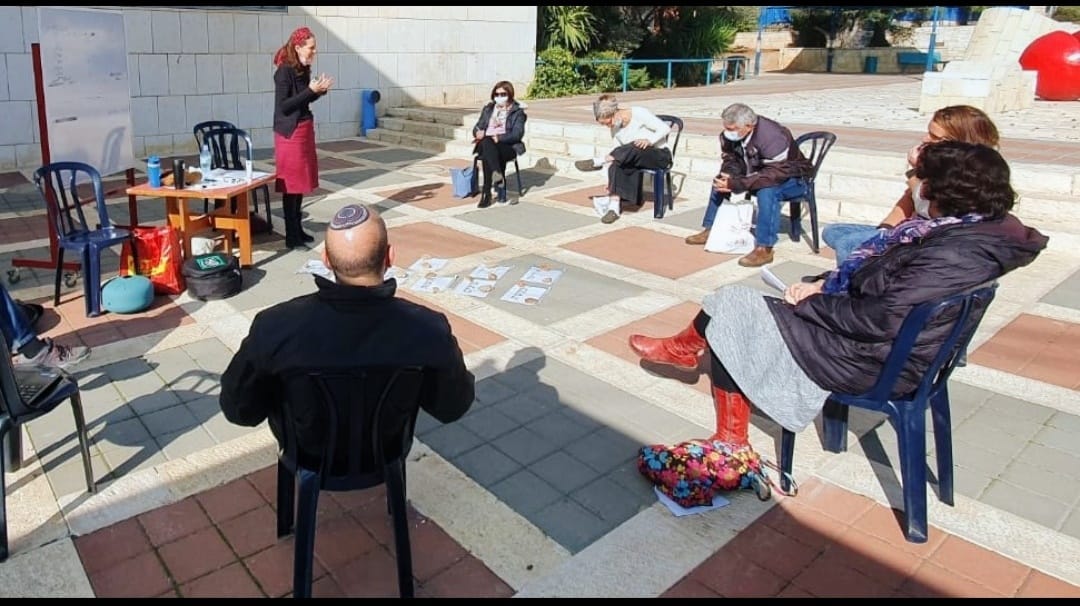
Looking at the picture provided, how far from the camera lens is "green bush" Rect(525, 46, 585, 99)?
17031 millimetres

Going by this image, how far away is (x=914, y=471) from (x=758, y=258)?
371 cm

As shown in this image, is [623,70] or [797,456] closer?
[797,456]

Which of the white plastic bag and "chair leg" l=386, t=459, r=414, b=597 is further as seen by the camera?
the white plastic bag

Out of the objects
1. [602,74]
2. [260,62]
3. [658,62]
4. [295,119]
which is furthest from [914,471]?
[658,62]

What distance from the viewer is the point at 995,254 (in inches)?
108

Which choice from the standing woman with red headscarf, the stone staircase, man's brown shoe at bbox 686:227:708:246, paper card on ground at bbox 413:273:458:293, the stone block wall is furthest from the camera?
the stone block wall

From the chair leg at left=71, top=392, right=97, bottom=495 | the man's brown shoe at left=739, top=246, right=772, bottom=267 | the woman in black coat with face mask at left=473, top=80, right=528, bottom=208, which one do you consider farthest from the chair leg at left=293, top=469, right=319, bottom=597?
the woman in black coat with face mask at left=473, top=80, right=528, bottom=208

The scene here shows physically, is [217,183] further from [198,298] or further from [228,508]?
[228,508]

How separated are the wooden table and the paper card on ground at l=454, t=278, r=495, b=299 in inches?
67.0

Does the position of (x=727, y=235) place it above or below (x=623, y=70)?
below

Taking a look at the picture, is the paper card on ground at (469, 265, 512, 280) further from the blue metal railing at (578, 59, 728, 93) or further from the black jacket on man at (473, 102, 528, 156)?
the blue metal railing at (578, 59, 728, 93)

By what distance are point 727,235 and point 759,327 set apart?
3.73 m

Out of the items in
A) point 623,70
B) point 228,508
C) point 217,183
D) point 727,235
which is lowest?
point 228,508

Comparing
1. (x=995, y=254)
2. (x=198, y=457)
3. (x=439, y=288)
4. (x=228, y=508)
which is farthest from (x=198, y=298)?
(x=995, y=254)
